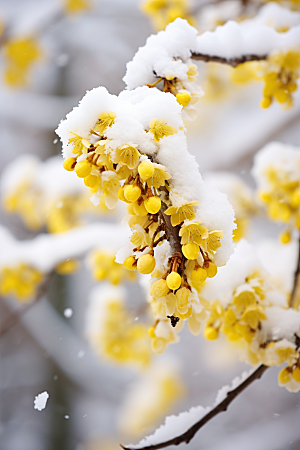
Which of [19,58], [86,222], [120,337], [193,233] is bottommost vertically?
[193,233]

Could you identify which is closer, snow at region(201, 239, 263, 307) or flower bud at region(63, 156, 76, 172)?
flower bud at region(63, 156, 76, 172)

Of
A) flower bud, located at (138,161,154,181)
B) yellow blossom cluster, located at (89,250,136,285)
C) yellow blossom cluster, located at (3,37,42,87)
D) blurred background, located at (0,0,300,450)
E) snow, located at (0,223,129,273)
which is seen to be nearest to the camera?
flower bud, located at (138,161,154,181)

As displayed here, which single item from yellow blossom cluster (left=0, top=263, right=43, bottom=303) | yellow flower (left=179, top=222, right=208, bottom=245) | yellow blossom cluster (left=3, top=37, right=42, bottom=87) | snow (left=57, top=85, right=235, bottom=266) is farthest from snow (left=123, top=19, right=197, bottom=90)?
yellow blossom cluster (left=3, top=37, right=42, bottom=87)

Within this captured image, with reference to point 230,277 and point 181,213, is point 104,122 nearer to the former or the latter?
point 181,213

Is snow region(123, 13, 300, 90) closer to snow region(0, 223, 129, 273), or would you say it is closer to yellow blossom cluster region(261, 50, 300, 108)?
yellow blossom cluster region(261, 50, 300, 108)

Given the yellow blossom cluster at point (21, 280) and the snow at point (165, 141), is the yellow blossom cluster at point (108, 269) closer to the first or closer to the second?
the yellow blossom cluster at point (21, 280)

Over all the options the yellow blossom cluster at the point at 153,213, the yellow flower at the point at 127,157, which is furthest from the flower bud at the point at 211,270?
the yellow flower at the point at 127,157

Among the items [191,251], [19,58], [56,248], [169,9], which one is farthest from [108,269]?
[19,58]

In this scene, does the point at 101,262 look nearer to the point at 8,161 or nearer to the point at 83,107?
the point at 83,107
